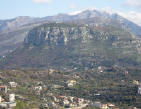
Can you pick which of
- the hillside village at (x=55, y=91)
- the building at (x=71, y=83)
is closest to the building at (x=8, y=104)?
the hillside village at (x=55, y=91)

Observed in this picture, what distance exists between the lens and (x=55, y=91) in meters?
111

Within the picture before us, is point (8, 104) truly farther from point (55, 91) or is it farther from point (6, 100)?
point (55, 91)

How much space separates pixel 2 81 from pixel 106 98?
30047 mm

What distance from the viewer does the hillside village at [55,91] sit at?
89.2 m

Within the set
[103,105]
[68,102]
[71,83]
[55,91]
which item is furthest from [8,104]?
[71,83]

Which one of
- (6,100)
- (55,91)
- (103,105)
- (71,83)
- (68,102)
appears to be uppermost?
(6,100)

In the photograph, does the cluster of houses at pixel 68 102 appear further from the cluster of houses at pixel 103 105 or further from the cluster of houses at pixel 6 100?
the cluster of houses at pixel 6 100

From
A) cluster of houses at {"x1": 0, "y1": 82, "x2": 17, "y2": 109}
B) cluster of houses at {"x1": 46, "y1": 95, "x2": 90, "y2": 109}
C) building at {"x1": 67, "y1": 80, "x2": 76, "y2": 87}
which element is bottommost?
building at {"x1": 67, "y1": 80, "x2": 76, "y2": 87}

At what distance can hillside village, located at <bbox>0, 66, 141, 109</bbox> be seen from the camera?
8919cm

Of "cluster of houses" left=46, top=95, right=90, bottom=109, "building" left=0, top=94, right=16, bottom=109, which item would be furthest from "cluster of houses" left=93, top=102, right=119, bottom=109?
"building" left=0, top=94, right=16, bottom=109

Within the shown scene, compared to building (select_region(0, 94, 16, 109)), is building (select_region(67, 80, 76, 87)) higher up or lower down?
lower down

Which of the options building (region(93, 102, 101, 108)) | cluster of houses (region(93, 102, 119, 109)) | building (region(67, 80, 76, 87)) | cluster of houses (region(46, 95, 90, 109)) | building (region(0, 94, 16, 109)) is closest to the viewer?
building (region(0, 94, 16, 109))

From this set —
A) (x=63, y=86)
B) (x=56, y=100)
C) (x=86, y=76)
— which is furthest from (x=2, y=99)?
(x=86, y=76)

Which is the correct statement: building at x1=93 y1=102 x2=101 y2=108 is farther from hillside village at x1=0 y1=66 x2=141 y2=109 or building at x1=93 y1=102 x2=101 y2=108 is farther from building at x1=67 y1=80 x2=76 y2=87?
building at x1=67 y1=80 x2=76 y2=87
